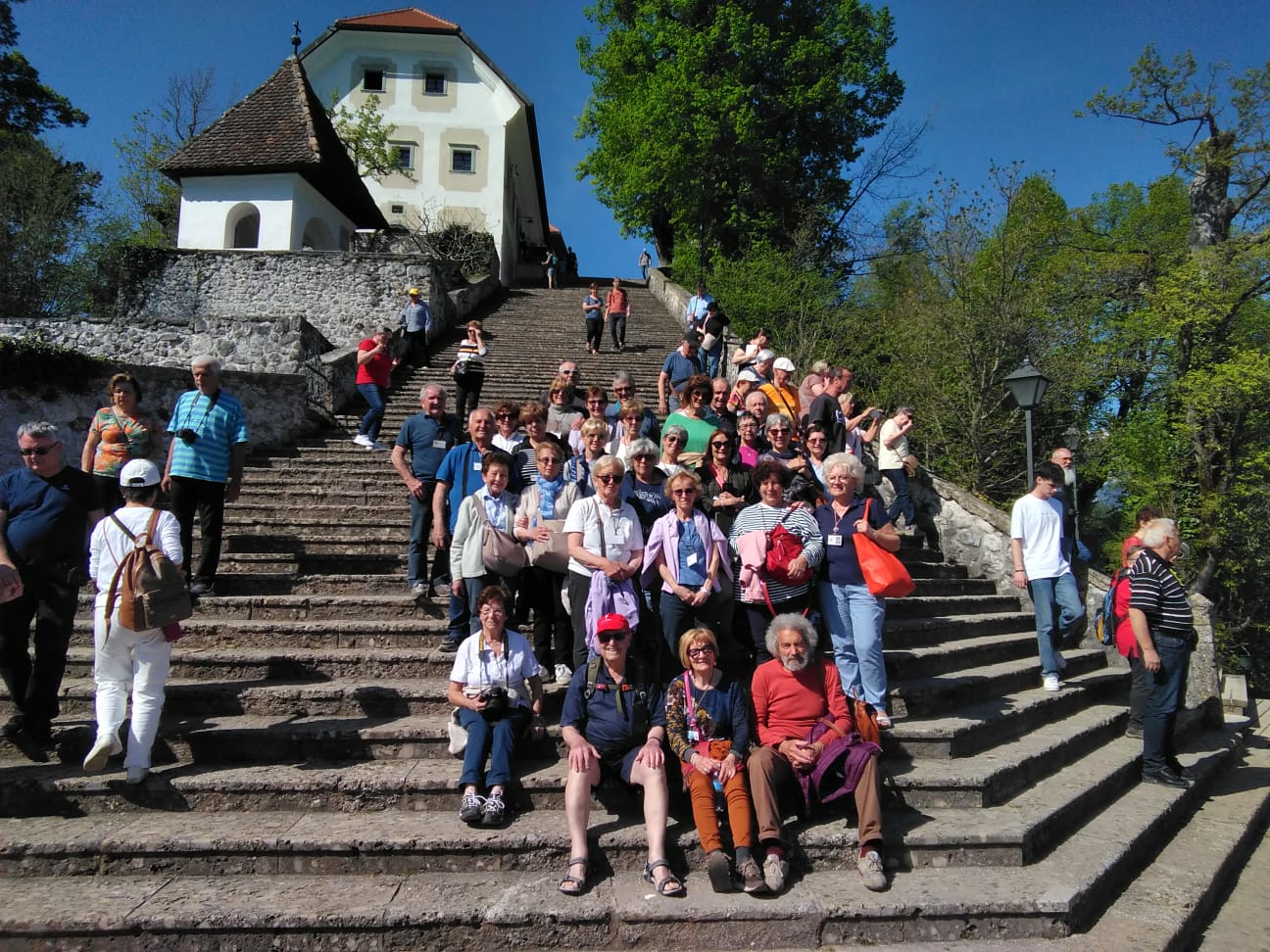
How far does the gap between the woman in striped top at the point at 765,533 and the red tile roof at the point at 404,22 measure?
1261 inches

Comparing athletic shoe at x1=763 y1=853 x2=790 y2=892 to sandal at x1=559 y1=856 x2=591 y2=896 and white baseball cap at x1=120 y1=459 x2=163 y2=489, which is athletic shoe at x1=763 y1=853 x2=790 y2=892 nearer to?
sandal at x1=559 y1=856 x2=591 y2=896

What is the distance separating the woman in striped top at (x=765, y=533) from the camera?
180 inches

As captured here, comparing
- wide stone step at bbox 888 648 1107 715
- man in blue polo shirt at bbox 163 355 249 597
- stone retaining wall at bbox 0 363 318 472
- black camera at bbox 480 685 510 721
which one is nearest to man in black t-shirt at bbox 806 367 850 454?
wide stone step at bbox 888 648 1107 715

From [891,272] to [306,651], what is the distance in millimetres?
27349

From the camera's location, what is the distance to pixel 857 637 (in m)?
4.61

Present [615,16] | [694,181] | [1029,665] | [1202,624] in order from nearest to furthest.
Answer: [1029,665] → [1202,624] → [694,181] → [615,16]

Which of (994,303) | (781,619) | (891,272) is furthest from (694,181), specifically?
(781,619)

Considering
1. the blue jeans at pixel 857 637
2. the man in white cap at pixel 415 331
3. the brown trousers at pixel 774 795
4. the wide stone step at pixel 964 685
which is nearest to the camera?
the brown trousers at pixel 774 795

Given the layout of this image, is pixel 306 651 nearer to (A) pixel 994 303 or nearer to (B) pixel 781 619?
(B) pixel 781 619

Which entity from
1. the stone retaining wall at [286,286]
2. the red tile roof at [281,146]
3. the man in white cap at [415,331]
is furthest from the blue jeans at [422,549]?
the red tile roof at [281,146]

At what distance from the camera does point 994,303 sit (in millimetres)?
15781

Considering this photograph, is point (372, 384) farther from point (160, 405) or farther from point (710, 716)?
point (710, 716)

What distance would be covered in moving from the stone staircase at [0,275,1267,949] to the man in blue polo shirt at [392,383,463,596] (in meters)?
0.31

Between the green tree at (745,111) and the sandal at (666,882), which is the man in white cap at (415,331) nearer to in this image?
the sandal at (666,882)
